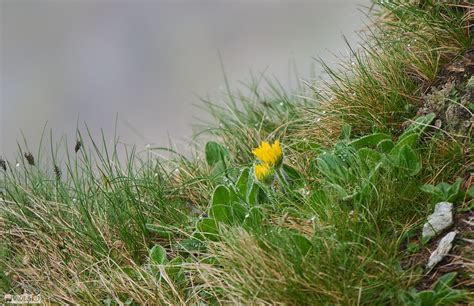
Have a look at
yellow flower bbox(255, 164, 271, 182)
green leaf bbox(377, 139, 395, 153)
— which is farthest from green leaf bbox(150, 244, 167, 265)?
green leaf bbox(377, 139, 395, 153)

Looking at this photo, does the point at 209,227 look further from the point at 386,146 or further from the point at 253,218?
the point at 386,146

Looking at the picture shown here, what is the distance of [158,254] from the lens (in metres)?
3.44

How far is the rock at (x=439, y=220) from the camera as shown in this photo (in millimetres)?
3102

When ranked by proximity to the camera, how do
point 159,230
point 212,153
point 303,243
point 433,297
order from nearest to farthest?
point 433,297
point 303,243
point 159,230
point 212,153

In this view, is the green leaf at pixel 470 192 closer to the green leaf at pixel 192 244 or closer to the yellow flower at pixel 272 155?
the yellow flower at pixel 272 155

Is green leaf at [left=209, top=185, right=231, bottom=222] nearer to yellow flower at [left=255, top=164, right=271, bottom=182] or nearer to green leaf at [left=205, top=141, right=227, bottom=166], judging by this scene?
yellow flower at [left=255, top=164, right=271, bottom=182]

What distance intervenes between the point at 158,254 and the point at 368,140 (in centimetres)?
114

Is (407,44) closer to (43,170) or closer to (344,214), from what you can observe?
(344,214)

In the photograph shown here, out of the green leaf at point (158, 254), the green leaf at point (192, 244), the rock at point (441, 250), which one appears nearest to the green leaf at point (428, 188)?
the rock at point (441, 250)

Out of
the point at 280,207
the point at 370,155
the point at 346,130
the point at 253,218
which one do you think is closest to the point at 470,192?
the point at 370,155

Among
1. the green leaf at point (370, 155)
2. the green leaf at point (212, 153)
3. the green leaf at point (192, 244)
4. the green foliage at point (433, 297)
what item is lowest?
the green foliage at point (433, 297)

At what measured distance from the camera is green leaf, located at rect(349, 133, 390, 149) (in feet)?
11.7

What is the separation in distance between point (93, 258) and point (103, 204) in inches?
13.6

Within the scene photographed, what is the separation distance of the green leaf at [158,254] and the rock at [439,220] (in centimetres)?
117
